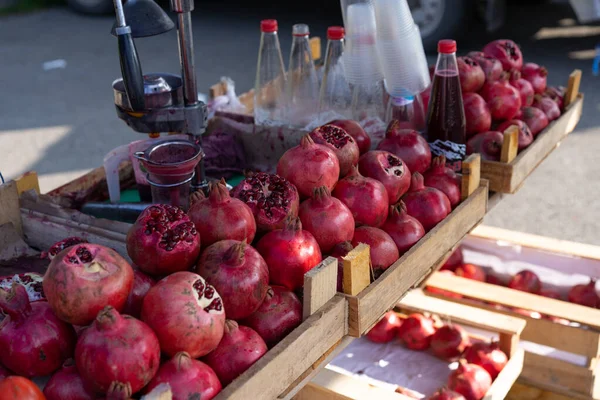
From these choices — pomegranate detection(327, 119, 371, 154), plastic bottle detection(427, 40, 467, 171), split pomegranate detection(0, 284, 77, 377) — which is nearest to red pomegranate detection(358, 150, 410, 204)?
pomegranate detection(327, 119, 371, 154)

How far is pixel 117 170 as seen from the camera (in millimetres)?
2209

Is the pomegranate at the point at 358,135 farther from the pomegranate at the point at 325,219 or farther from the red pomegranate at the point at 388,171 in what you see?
the pomegranate at the point at 325,219

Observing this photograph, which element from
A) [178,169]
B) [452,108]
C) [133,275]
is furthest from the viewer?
[452,108]

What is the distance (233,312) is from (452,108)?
117cm

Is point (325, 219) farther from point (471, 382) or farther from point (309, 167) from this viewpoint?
point (471, 382)

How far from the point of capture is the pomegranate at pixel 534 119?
245 centimetres

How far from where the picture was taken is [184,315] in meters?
1.16

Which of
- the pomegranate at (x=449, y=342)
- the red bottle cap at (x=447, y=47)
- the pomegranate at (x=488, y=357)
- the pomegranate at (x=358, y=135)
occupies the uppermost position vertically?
the red bottle cap at (x=447, y=47)

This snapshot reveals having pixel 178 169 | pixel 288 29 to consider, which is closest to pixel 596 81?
pixel 288 29

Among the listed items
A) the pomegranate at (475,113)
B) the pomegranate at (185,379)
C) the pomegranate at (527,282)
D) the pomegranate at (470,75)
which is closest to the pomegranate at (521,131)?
the pomegranate at (475,113)

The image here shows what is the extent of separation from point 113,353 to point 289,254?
0.45 m

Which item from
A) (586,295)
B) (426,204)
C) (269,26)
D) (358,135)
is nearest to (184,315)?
(426,204)

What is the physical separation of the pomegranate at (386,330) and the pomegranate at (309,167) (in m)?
1.12

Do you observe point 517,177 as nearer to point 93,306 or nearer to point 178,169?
point 178,169
